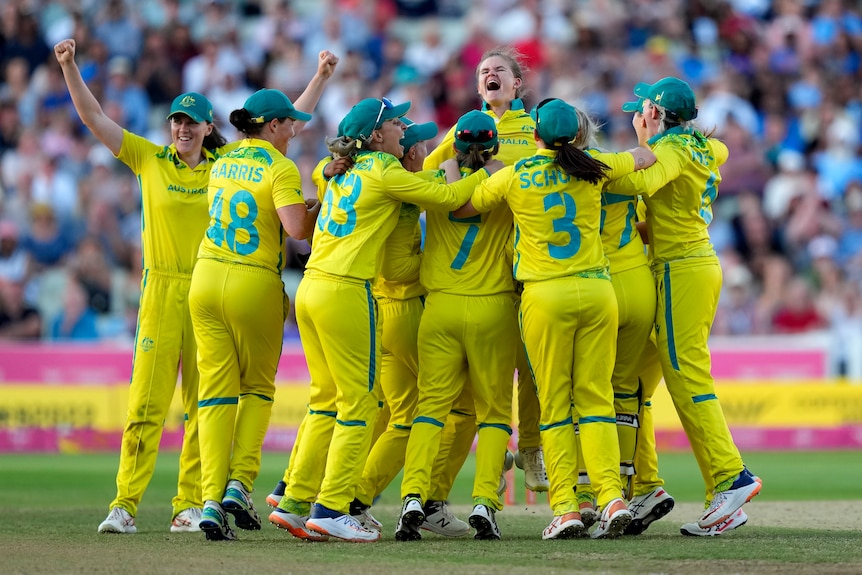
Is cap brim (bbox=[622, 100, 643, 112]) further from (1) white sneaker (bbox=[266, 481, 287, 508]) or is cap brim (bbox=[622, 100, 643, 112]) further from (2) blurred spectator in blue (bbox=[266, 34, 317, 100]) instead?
(2) blurred spectator in blue (bbox=[266, 34, 317, 100])

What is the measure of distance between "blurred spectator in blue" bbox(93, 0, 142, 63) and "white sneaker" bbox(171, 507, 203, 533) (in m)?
13.2

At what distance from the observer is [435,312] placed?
8.42 meters

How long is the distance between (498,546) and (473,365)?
3.78ft

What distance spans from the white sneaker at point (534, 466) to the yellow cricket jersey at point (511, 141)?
196cm

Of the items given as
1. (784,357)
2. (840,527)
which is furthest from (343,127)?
(784,357)

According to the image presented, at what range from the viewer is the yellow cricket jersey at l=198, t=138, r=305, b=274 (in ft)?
27.8

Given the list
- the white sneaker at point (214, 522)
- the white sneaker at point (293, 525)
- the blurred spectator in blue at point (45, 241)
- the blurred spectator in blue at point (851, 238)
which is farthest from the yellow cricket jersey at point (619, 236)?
the blurred spectator in blue at point (851, 238)

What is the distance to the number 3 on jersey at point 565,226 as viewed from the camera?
8.13 metres

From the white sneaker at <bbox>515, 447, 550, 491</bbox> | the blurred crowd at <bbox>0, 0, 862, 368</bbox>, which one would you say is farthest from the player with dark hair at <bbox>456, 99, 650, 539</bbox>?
the blurred crowd at <bbox>0, 0, 862, 368</bbox>

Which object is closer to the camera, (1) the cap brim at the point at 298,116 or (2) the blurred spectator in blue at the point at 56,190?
(1) the cap brim at the point at 298,116

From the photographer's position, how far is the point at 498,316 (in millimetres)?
8391

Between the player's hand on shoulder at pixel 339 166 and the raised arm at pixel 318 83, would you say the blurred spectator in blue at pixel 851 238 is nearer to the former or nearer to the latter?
the raised arm at pixel 318 83

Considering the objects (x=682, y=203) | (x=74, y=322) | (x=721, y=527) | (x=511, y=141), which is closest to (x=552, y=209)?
(x=682, y=203)

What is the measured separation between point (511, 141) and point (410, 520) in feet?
8.79
